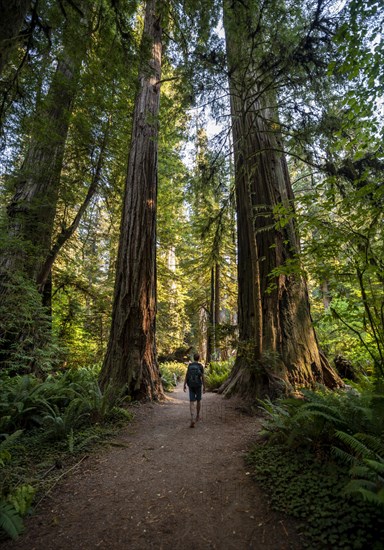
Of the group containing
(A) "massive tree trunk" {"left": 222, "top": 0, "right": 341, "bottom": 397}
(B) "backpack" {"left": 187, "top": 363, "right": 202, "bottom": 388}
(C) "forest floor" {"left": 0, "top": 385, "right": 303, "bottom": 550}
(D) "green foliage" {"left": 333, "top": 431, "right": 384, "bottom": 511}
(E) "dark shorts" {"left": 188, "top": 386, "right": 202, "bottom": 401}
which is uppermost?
(A) "massive tree trunk" {"left": 222, "top": 0, "right": 341, "bottom": 397}

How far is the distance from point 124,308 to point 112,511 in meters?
4.15

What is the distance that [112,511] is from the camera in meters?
2.49

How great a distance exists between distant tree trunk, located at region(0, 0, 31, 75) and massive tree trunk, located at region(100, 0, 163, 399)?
12.2 ft

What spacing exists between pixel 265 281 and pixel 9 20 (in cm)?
549

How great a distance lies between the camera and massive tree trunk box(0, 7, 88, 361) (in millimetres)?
5398

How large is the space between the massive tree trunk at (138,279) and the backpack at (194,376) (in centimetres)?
132

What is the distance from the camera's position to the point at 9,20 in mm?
2121

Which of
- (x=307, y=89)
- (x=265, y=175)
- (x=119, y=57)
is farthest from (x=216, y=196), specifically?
(x=119, y=57)

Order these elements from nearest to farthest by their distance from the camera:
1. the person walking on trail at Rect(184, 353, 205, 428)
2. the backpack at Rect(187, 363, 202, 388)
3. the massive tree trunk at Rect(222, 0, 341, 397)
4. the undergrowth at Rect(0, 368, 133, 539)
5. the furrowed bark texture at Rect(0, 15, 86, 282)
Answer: the undergrowth at Rect(0, 368, 133, 539) < the massive tree trunk at Rect(222, 0, 341, 397) < the person walking on trail at Rect(184, 353, 205, 428) < the backpack at Rect(187, 363, 202, 388) < the furrowed bark texture at Rect(0, 15, 86, 282)

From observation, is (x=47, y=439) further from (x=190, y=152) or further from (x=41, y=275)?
(x=190, y=152)

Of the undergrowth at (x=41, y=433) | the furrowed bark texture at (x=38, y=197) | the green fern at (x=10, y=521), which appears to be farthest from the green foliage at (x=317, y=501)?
the furrowed bark texture at (x=38, y=197)

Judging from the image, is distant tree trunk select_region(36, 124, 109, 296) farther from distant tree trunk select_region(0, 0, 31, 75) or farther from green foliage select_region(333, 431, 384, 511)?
green foliage select_region(333, 431, 384, 511)

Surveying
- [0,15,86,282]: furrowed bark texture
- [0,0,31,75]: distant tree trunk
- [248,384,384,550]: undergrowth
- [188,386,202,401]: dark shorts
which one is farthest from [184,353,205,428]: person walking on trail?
[0,0,31,75]: distant tree trunk

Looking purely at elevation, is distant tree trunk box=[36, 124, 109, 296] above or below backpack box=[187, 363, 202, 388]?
above
